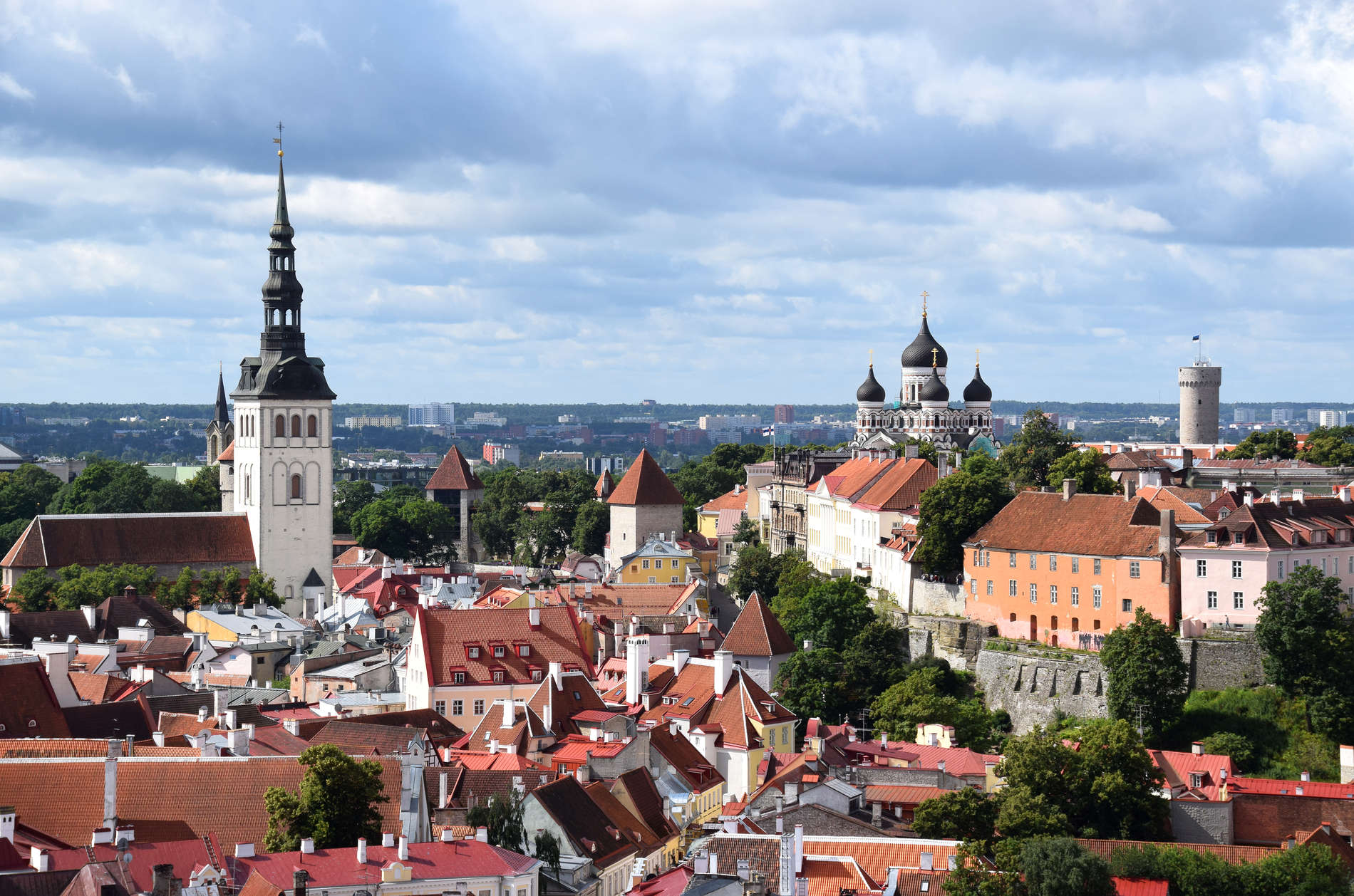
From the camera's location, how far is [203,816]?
1633 inches

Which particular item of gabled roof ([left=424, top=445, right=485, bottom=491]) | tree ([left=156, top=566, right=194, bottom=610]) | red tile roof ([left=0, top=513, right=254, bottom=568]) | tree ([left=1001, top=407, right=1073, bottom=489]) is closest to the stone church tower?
red tile roof ([left=0, top=513, right=254, bottom=568])

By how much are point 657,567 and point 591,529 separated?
1843 cm

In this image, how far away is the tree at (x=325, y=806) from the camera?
41.0 metres

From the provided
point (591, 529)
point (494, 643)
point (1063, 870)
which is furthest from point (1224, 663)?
point (591, 529)

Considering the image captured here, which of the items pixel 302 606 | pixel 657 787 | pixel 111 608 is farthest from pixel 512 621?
pixel 302 606

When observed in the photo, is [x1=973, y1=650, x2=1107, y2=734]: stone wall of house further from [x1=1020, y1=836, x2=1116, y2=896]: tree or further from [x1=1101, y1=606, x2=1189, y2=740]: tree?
[x1=1020, y1=836, x2=1116, y2=896]: tree

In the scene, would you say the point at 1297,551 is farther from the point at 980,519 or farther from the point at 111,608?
the point at 111,608

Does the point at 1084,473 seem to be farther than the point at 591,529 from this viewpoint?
No

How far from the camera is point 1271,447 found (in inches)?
4478

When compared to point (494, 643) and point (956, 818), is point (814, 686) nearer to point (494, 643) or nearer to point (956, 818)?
point (494, 643)

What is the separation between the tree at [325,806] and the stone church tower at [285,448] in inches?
2489

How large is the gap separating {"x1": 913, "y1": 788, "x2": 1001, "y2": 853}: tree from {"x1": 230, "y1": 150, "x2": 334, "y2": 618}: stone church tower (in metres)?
60.6

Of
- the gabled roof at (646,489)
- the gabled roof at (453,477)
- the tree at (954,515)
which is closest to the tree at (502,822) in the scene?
the tree at (954,515)

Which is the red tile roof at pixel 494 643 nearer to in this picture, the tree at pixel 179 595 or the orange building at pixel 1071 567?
the orange building at pixel 1071 567
